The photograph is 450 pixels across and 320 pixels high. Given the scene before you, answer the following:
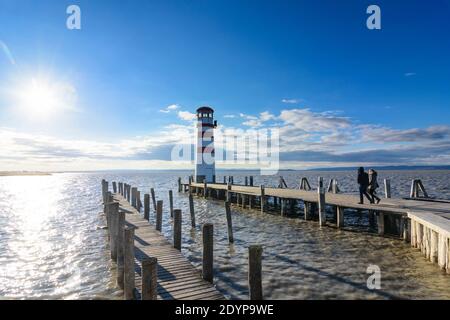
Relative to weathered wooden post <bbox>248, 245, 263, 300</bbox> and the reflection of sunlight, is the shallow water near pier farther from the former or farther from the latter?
weathered wooden post <bbox>248, 245, 263, 300</bbox>

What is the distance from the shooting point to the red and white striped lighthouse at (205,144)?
3431cm

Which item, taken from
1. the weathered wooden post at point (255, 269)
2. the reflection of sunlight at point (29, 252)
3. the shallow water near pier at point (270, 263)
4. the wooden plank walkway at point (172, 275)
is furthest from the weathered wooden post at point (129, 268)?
the reflection of sunlight at point (29, 252)

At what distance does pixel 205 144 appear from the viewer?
34219 mm

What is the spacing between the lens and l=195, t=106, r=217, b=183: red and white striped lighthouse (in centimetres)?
3431

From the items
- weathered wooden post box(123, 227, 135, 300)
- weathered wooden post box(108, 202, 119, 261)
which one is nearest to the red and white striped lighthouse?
weathered wooden post box(108, 202, 119, 261)

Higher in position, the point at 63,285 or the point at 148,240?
the point at 148,240

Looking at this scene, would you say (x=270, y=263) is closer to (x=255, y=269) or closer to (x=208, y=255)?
(x=208, y=255)

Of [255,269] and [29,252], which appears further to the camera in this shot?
[29,252]

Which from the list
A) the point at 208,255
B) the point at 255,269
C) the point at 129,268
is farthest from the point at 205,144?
the point at 255,269
